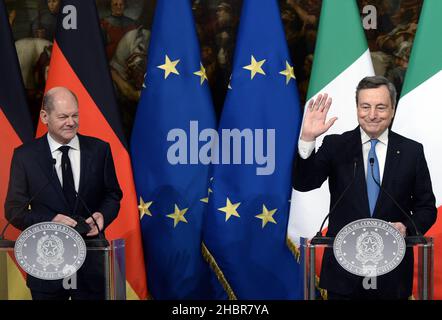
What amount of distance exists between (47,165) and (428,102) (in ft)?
7.91

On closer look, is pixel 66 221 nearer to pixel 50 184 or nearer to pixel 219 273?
pixel 50 184

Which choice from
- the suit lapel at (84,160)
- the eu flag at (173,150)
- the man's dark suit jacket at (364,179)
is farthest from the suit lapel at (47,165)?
the man's dark suit jacket at (364,179)

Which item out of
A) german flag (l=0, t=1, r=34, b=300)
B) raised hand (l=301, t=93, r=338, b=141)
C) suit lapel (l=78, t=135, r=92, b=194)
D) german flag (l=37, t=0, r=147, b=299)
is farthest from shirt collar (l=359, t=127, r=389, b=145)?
german flag (l=0, t=1, r=34, b=300)

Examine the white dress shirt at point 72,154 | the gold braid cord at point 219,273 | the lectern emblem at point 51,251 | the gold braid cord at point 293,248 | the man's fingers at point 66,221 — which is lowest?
the gold braid cord at point 219,273

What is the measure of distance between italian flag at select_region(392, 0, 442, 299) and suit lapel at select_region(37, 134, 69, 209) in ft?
7.00

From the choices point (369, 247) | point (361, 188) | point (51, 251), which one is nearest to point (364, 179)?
point (361, 188)

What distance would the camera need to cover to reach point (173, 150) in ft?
17.9

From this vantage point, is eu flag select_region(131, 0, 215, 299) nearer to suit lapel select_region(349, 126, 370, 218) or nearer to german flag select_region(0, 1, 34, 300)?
german flag select_region(0, 1, 34, 300)

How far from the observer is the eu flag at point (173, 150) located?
542 centimetres

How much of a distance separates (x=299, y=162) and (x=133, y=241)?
154 cm

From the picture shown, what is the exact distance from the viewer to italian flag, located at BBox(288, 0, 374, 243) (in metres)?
5.30

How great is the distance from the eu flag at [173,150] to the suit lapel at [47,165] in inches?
35.0

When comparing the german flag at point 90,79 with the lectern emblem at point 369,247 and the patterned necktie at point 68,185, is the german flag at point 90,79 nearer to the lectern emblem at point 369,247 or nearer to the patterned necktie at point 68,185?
the patterned necktie at point 68,185
